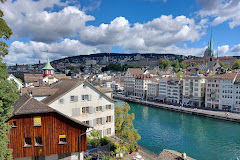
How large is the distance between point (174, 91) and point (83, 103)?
62.5 metres

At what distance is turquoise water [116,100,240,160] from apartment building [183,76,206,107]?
44.9 ft

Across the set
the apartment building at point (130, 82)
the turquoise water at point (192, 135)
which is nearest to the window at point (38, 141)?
the turquoise water at point (192, 135)

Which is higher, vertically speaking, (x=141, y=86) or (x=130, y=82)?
(x=130, y=82)

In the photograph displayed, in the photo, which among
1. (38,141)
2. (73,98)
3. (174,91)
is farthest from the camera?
(174,91)

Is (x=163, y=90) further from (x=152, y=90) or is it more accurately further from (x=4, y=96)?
(x=4, y=96)

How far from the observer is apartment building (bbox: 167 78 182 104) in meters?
75.4

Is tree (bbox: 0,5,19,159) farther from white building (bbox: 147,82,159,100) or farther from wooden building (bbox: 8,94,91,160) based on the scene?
white building (bbox: 147,82,159,100)

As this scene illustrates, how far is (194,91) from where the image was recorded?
68.6m

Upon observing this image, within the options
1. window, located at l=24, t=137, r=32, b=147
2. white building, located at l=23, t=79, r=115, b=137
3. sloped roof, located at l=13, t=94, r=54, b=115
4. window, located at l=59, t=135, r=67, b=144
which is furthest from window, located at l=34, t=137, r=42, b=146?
white building, located at l=23, t=79, r=115, b=137

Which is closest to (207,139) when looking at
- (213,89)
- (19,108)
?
(213,89)

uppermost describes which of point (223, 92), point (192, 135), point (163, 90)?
point (223, 92)

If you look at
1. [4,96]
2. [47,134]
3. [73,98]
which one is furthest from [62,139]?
[73,98]

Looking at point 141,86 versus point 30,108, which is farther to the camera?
point 141,86

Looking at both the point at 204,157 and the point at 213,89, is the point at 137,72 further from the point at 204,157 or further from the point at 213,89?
the point at 204,157
